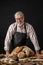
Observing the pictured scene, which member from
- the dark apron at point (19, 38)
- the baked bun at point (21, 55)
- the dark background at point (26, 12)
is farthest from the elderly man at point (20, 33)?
the dark background at point (26, 12)

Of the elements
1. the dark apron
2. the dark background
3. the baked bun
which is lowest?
the baked bun

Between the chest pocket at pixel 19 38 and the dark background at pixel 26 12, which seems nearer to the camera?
the chest pocket at pixel 19 38

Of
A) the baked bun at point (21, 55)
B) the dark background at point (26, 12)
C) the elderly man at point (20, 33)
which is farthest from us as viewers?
the dark background at point (26, 12)

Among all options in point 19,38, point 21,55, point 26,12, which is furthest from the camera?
point 26,12

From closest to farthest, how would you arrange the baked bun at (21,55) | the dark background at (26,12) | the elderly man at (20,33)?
the baked bun at (21,55) < the elderly man at (20,33) < the dark background at (26,12)

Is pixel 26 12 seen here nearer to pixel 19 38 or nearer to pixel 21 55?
pixel 19 38

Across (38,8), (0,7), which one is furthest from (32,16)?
(0,7)

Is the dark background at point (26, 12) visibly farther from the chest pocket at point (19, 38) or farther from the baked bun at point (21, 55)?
the baked bun at point (21, 55)

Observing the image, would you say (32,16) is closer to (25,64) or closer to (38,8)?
(38,8)

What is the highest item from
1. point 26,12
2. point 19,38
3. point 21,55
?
point 26,12

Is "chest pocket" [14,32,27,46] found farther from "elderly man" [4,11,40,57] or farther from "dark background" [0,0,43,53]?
"dark background" [0,0,43,53]

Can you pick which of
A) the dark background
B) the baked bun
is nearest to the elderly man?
the baked bun

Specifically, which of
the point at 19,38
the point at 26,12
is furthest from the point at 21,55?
the point at 26,12

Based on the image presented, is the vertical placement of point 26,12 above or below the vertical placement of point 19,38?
above
